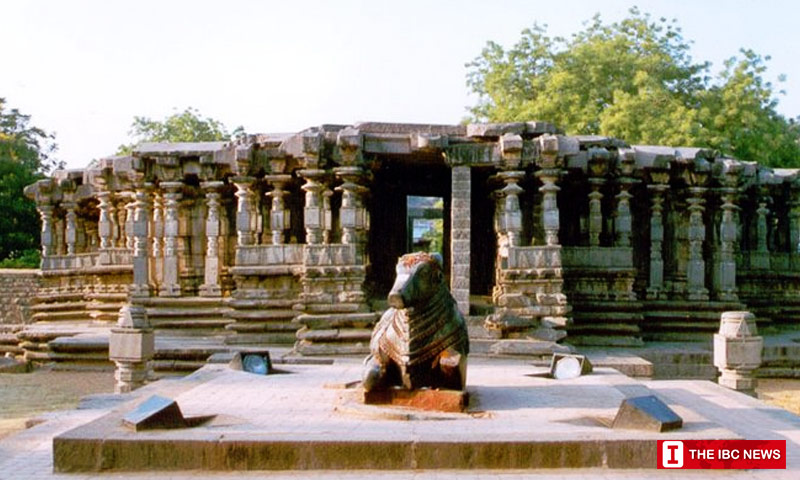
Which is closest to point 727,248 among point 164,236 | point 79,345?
point 164,236

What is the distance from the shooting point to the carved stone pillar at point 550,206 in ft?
40.1

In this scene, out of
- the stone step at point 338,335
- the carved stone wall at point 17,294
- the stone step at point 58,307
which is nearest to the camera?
the stone step at point 338,335

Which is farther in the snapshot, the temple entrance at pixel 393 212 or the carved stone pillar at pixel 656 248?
the temple entrance at pixel 393 212

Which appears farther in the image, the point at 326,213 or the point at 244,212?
the point at 244,212

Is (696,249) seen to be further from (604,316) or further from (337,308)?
(337,308)

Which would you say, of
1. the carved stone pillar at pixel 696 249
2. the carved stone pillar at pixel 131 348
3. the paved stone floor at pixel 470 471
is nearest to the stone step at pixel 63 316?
the carved stone pillar at pixel 131 348

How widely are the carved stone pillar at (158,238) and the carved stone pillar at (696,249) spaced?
846 centimetres

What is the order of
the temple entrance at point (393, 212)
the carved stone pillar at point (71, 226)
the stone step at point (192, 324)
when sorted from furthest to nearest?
1. the carved stone pillar at point (71, 226)
2. the temple entrance at point (393, 212)
3. the stone step at point (192, 324)

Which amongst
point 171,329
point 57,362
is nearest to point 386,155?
point 171,329

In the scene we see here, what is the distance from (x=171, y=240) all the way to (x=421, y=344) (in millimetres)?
8719

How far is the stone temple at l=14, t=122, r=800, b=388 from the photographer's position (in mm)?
12148

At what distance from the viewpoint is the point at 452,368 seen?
670 cm

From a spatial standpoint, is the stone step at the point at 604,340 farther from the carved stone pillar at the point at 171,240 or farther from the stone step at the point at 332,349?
the carved stone pillar at the point at 171,240

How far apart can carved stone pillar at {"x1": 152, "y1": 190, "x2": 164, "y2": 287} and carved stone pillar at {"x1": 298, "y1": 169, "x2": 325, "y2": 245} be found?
3.45m
